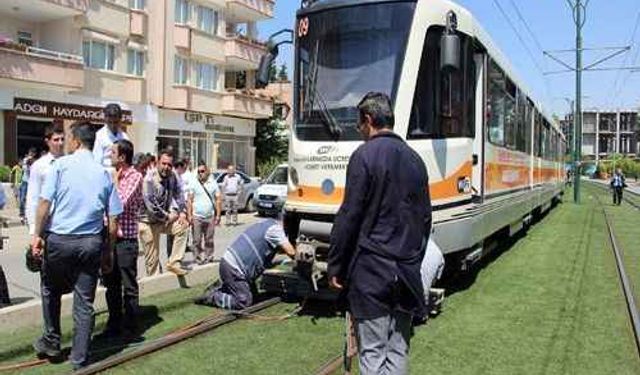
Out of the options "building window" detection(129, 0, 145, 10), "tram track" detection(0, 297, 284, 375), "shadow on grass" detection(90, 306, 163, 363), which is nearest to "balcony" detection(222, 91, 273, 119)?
"building window" detection(129, 0, 145, 10)

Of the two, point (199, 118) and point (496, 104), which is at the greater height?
point (199, 118)

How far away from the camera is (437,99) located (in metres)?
8.89

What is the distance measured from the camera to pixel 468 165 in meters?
9.56

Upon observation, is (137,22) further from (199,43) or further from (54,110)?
(54,110)

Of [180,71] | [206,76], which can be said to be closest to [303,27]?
[180,71]

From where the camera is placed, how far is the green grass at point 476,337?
655cm

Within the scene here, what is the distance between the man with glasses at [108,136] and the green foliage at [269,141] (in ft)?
127

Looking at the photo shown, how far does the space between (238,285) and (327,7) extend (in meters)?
3.38

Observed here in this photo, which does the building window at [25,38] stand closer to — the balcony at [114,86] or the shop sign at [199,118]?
the balcony at [114,86]

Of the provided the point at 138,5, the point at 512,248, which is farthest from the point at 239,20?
the point at 512,248

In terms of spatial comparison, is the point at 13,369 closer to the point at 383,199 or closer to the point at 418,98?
the point at 383,199

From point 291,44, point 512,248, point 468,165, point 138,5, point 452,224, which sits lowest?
point 512,248

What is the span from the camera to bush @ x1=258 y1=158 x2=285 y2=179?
42469 mm

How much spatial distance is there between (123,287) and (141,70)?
28.8 meters
